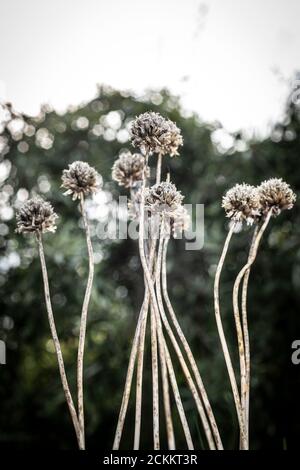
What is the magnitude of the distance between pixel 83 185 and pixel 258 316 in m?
1.87

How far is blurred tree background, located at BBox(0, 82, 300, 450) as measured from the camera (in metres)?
2.28

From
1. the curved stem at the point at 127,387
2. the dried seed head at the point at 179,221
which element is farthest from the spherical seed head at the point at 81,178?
the curved stem at the point at 127,387

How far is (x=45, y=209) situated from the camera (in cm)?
71

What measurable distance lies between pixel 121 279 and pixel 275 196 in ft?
7.55

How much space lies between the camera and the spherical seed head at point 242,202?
0.69m

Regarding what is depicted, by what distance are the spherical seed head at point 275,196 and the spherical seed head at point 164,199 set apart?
17cm

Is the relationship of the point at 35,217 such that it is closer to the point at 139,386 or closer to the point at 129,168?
the point at 129,168

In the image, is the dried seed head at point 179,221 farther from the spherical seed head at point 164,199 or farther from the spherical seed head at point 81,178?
the spherical seed head at point 81,178

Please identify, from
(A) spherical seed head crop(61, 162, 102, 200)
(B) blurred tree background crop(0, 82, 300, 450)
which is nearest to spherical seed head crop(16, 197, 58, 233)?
(A) spherical seed head crop(61, 162, 102, 200)

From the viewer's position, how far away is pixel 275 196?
71 centimetres

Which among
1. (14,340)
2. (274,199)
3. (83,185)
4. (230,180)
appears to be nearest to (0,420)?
(14,340)

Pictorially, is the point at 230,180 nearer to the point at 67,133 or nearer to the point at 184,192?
the point at 184,192

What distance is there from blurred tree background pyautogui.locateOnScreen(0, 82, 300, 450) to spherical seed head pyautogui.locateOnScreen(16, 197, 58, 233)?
1.52 meters

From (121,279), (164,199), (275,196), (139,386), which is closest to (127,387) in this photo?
(139,386)
